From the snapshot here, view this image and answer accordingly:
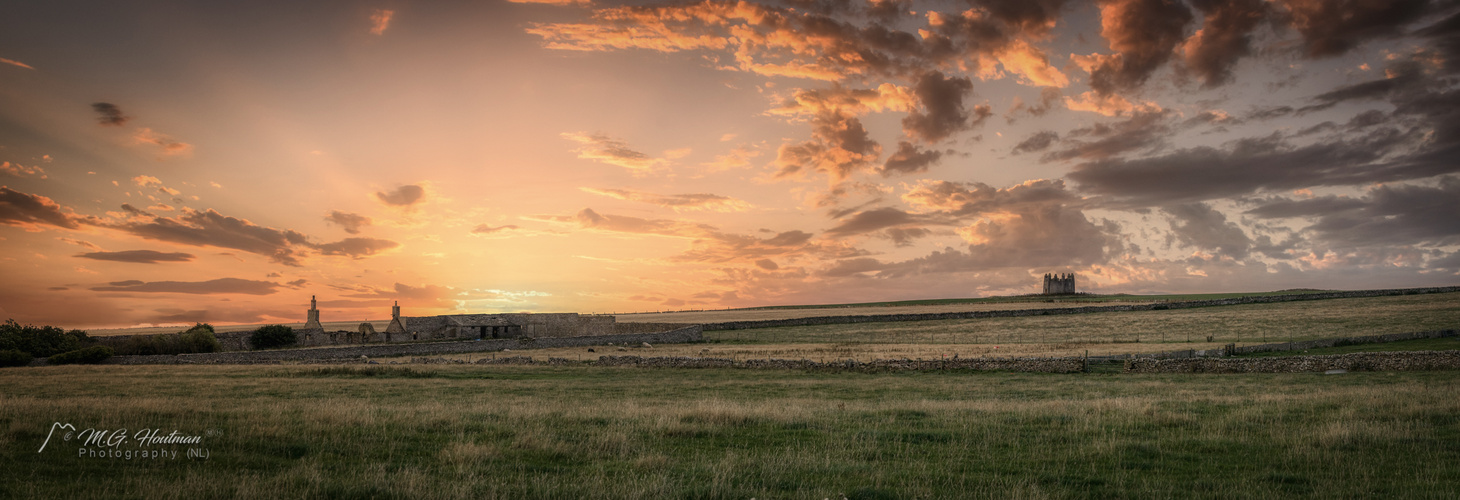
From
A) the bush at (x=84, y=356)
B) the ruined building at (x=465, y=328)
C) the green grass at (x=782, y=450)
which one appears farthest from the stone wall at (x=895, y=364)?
the ruined building at (x=465, y=328)

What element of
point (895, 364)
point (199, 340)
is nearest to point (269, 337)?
point (199, 340)

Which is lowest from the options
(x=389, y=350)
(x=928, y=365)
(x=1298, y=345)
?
(x=389, y=350)

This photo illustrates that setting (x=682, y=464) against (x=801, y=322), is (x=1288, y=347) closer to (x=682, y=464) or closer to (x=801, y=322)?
(x=682, y=464)

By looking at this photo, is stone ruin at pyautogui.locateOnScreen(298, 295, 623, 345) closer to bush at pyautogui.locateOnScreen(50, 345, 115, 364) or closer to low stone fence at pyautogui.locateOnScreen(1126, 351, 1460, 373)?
bush at pyautogui.locateOnScreen(50, 345, 115, 364)

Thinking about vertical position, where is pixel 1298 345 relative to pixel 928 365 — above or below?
above

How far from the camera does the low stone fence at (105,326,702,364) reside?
46.4 m

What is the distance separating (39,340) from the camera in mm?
47531

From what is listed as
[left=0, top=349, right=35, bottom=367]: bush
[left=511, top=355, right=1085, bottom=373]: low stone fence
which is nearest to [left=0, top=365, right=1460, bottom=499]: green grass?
[left=511, top=355, right=1085, bottom=373]: low stone fence

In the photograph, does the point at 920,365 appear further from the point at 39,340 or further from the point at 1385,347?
the point at 39,340

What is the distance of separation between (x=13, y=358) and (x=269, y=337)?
868 inches

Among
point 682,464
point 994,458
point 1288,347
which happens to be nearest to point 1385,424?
point 994,458

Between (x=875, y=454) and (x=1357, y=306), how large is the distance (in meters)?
84.8

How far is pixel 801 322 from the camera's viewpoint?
97.5 m

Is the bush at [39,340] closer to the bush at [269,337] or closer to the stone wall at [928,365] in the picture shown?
the bush at [269,337]
